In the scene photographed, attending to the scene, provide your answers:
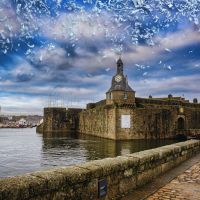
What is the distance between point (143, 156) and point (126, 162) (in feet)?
3.03

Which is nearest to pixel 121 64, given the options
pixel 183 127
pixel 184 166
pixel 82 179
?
pixel 183 127

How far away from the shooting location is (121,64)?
64.3 metres

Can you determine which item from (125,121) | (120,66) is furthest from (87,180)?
(120,66)

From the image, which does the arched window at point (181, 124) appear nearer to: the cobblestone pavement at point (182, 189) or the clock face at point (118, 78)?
the clock face at point (118, 78)

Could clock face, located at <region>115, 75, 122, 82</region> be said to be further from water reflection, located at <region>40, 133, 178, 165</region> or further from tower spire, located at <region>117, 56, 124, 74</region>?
water reflection, located at <region>40, 133, 178, 165</region>

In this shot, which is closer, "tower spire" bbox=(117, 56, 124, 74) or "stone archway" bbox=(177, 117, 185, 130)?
"stone archway" bbox=(177, 117, 185, 130)

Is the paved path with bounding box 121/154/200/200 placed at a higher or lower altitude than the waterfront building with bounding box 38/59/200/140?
lower

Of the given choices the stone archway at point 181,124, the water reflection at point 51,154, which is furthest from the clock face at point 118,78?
the water reflection at point 51,154

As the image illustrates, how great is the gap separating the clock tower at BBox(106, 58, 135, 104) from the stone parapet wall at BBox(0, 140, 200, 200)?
1931 inches

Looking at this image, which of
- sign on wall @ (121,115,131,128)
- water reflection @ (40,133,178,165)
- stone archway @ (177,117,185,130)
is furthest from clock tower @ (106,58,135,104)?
water reflection @ (40,133,178,165)

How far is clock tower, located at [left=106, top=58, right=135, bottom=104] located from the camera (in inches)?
2259

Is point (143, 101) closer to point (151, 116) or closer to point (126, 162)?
point (151, 116)

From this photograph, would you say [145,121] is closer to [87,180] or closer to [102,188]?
[102,188]

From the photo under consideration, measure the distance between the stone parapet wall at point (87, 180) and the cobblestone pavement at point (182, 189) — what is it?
532mm
